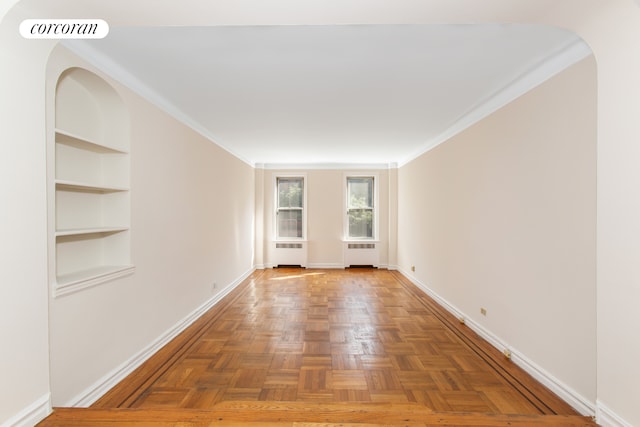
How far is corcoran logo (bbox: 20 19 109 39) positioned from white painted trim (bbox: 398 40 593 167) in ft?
8.91

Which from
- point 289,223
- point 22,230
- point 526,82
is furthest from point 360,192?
point 22,230

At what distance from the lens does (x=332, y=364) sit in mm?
2471

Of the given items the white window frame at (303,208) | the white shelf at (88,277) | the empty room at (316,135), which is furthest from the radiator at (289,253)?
the white shelf at (88,277)

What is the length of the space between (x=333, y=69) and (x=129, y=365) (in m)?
2.84

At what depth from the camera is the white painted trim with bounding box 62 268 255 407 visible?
193cm

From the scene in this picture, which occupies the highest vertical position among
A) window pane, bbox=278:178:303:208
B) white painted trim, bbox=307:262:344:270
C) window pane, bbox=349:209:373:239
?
window pane, bbox=278:178:303:208

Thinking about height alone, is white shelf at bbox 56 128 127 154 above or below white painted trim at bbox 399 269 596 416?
above

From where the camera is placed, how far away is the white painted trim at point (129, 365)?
1.93 m

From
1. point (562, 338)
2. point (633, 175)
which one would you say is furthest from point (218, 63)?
point (562, 338)

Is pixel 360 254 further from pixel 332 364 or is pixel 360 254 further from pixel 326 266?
pixel 332 364

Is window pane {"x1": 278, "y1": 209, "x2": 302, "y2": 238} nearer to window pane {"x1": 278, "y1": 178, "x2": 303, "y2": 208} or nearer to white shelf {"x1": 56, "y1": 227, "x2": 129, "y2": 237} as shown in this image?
window pane {"x1": 278, "y1": 178, "x2": 303, "y2": 208}

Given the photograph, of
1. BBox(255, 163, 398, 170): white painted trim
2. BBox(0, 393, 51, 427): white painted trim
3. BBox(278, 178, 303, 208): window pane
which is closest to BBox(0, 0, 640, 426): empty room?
BBox(0, 393, 51, 427): white painted trim

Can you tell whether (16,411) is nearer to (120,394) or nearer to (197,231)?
(120,394)

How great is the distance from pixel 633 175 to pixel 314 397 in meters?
2.12
